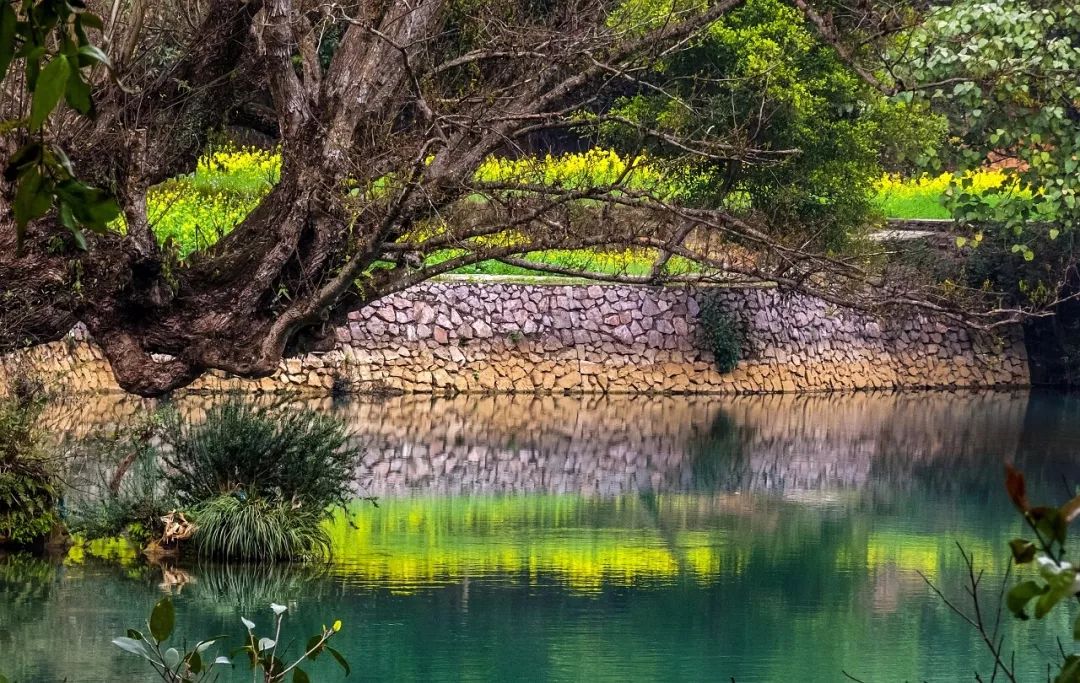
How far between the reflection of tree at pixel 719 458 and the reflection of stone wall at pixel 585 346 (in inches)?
152

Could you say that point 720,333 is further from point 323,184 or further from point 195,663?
point 195,663

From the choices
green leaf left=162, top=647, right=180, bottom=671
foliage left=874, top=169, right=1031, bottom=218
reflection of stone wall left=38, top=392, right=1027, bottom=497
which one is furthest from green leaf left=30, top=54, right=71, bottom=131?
foliage left=874, top=169, right=1031, bottom=218

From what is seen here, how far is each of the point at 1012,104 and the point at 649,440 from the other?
21.6ft

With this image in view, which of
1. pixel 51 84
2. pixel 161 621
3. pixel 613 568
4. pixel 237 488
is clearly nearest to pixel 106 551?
pixel 237 488

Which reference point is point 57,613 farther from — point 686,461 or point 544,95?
point 686,461

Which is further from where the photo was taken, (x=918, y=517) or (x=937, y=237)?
(x=937, y=237)

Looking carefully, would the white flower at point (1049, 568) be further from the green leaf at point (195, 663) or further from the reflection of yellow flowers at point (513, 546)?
the reflection of yellow flowers at point (513, 546)

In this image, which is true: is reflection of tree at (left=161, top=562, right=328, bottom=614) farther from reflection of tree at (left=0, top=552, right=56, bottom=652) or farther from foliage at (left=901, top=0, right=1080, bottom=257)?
foliage at (left=901, top=0, right=1080, bottom=257)

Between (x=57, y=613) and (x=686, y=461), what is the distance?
10431mm

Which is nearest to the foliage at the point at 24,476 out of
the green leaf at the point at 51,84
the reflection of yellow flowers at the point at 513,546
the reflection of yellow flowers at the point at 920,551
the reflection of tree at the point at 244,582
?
the reflection of tree at the point at 244,582

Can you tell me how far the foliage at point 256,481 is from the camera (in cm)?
1137

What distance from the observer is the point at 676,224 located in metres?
8.91

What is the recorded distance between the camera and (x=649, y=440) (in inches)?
822

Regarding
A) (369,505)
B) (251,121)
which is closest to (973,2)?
(369,505)
